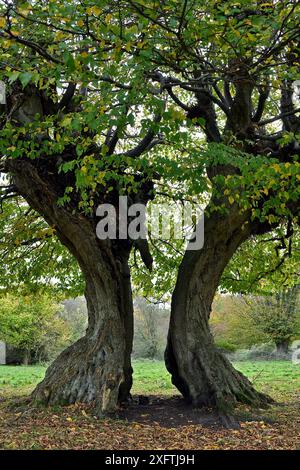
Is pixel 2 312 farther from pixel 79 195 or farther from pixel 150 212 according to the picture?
pixel 79 195

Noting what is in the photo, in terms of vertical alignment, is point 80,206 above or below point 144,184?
below

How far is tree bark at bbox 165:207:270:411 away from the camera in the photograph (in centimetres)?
927

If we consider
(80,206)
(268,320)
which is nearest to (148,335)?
(268,320)

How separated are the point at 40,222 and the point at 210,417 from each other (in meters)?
6.86

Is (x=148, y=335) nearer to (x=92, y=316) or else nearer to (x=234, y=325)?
(x=234, y=325)

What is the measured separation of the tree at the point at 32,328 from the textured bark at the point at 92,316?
24529 millimetres

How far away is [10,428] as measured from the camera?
7.23m

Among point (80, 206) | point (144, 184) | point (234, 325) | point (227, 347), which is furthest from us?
point (227, 347)

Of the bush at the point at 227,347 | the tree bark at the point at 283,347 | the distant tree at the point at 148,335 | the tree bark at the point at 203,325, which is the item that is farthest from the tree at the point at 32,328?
the tree bark at the point at 203,325

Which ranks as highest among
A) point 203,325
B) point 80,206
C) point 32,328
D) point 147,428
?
point 80,206

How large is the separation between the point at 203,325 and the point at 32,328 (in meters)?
26.6

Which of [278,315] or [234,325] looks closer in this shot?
[278,315]

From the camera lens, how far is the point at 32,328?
34.3 metres

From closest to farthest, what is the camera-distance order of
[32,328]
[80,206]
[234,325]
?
1. [80,206]
2. [32,328]
3. [234,325]
